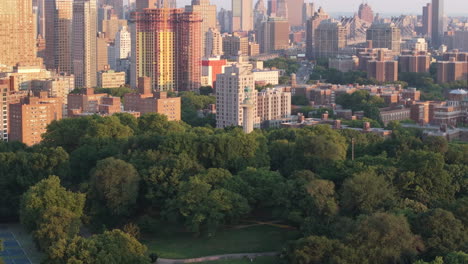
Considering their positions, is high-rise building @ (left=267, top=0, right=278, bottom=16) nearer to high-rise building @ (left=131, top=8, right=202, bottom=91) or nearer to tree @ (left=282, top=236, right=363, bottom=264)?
high-rise building @ (left=131, top=8, right=202, bottom=91)

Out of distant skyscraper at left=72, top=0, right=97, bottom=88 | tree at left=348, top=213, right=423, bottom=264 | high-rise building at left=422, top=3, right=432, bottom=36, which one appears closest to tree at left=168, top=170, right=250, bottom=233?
tree at left=348, top=213, right=423, bottom=264

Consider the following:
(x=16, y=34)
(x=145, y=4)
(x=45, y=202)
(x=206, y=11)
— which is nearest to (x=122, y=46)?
(x=145, y=4)

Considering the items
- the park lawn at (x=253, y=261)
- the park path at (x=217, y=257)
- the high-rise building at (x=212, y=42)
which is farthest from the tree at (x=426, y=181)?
the high-rise building at (x=212, y=42)

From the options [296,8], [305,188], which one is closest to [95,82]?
[305,188]

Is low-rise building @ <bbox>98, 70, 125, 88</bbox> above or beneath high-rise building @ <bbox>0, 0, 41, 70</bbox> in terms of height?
beneath

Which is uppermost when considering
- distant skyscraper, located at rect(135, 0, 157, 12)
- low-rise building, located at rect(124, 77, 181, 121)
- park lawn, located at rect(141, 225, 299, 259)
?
distant skyscraper, located at rect(135, 0, 157, 12)

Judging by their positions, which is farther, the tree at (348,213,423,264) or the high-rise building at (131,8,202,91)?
the high-rise building at (131,8,202,91)

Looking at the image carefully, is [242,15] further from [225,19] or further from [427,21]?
[427,21]
